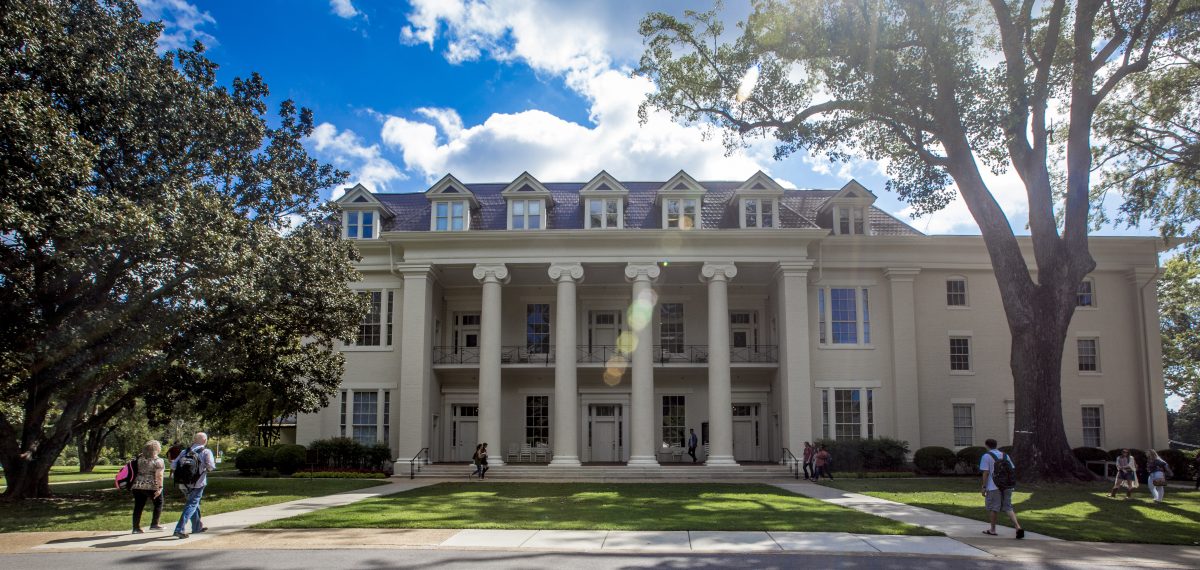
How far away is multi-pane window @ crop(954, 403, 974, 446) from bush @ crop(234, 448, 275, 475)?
25049 mm

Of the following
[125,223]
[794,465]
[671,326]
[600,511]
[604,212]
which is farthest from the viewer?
[671,326]

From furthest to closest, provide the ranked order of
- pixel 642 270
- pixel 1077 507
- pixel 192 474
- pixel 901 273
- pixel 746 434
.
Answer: pixel 746 434 < pixel 901 273 < pixel 642 270 < pixel 1077 507 < pixel 192 474

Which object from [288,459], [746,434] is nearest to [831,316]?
[746,434]

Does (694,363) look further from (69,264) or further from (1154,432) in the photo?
(69,264)

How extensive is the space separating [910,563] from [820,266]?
836 inches

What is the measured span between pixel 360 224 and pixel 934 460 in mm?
22795

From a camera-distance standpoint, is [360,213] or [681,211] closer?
[681,211]

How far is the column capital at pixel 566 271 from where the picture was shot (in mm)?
29828

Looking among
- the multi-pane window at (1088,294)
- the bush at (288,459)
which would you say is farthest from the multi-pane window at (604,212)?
the multi-pane window at (1088,294)

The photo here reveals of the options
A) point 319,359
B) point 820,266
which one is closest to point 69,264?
point 319,359

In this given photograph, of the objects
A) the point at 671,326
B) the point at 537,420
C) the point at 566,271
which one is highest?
the point at 566,271

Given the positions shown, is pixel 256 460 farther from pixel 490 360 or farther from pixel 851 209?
pixel 851 209

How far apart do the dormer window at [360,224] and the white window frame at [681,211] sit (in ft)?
37.0

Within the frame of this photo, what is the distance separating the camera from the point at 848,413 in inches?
1231
